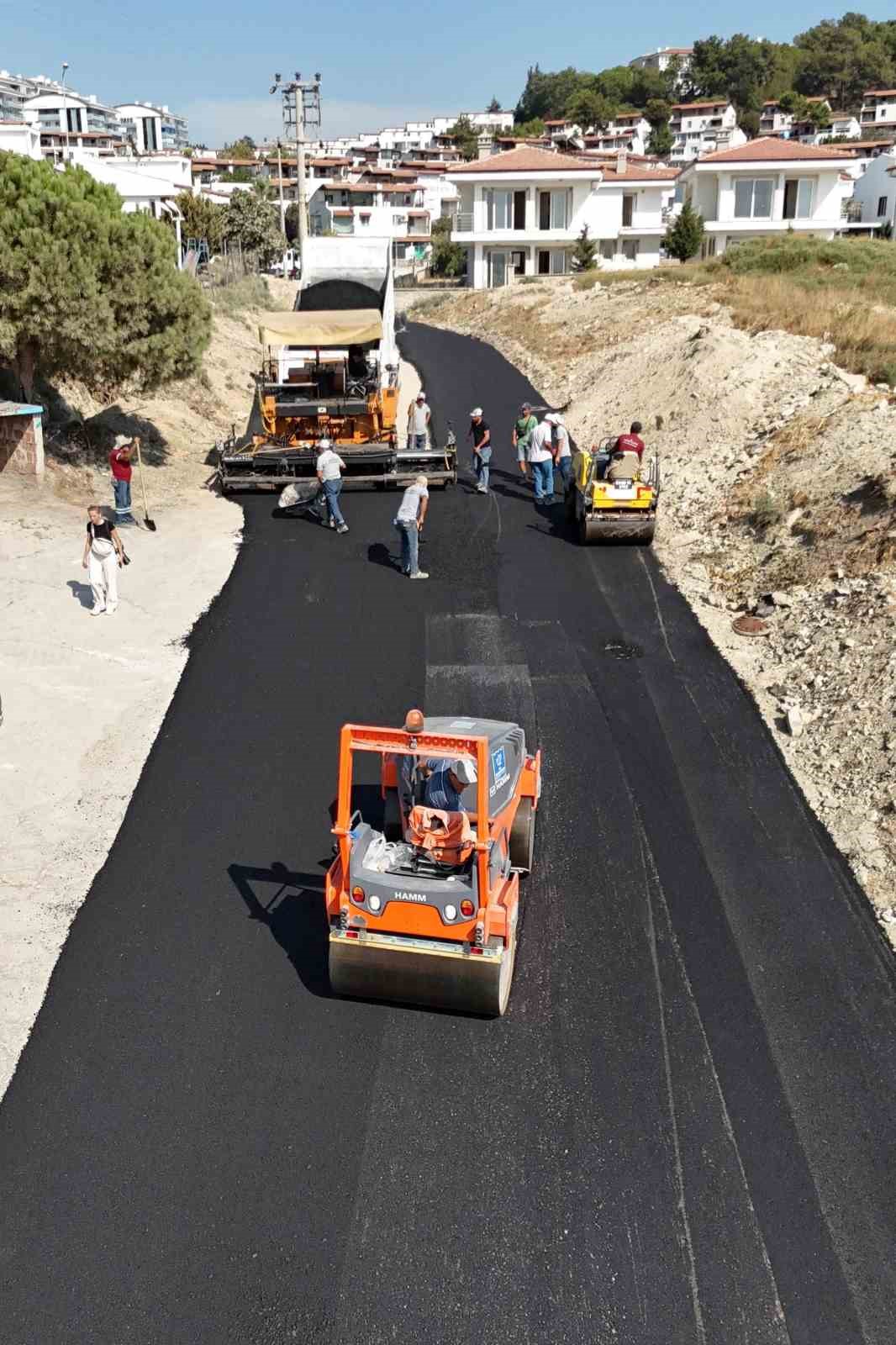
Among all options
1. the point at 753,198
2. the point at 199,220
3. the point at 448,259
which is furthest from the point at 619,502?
the point at 448,259

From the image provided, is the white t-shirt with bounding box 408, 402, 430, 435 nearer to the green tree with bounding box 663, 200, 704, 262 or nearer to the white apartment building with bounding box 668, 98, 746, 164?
the green tree with bounding box 663, 200, 704, 262

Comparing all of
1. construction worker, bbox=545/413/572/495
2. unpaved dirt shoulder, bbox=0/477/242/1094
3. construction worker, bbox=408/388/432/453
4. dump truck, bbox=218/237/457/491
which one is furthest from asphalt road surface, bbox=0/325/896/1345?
construction worker, bbox=408/388/432/453

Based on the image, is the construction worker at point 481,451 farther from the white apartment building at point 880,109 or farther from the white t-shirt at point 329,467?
the white apartment building at point 880,109

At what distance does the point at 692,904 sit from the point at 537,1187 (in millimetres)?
2967

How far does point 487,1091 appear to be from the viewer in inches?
258

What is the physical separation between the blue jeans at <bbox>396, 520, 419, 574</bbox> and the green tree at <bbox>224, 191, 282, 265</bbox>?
47.5m

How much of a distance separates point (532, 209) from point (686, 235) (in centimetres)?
849

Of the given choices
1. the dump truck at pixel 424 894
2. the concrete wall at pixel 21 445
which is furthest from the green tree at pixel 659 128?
the dump truck at pixel 424 894

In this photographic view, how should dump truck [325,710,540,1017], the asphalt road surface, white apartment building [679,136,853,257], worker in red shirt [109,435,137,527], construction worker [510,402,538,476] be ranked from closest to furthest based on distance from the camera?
the asphalt road surface < dump truck [325,710,540,1017] < worker in red shirt [109,435,137,527] < construction worker [510,402,538,476] < white apartment building [679,136,853,257]

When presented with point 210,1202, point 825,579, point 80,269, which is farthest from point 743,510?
point 210,1202

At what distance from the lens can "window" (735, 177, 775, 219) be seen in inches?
2224

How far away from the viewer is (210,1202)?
5844mm

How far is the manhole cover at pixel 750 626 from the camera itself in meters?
13.3

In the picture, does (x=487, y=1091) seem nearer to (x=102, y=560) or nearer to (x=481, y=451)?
(x=102, y=560)
